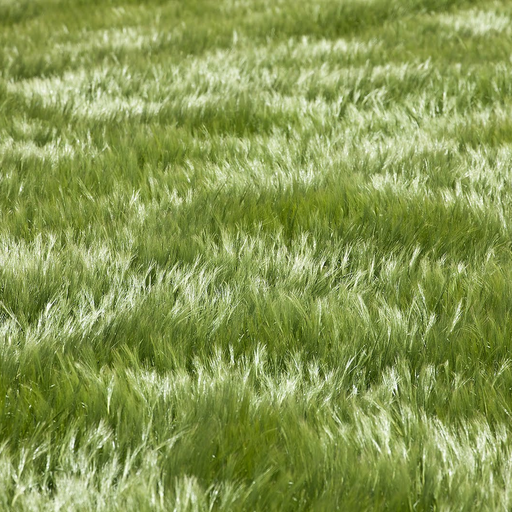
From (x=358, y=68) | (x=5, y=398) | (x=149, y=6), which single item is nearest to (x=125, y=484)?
(x=5, y=398)

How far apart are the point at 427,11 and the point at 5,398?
6046 millimetres

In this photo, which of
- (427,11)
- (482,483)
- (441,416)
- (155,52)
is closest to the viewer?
(482,483)

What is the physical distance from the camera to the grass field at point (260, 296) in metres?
1.20

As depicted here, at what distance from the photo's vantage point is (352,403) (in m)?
1.38

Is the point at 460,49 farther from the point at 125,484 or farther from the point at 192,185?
the point at 125,484

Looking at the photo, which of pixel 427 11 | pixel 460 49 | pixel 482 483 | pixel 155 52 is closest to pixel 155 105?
pixel 155 52

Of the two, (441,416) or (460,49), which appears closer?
(441,416)

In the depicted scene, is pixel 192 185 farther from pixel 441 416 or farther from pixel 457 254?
pixel 441 416

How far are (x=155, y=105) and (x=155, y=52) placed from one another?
170 centimetres

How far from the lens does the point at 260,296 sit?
1791 millimetres

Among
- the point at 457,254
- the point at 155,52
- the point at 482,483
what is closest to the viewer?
the point at 482,483

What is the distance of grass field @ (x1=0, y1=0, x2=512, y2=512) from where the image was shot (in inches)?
47.2

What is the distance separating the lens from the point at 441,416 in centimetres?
134

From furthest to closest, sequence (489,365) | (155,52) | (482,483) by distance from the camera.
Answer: (155,52), (489,365), (482,483)
